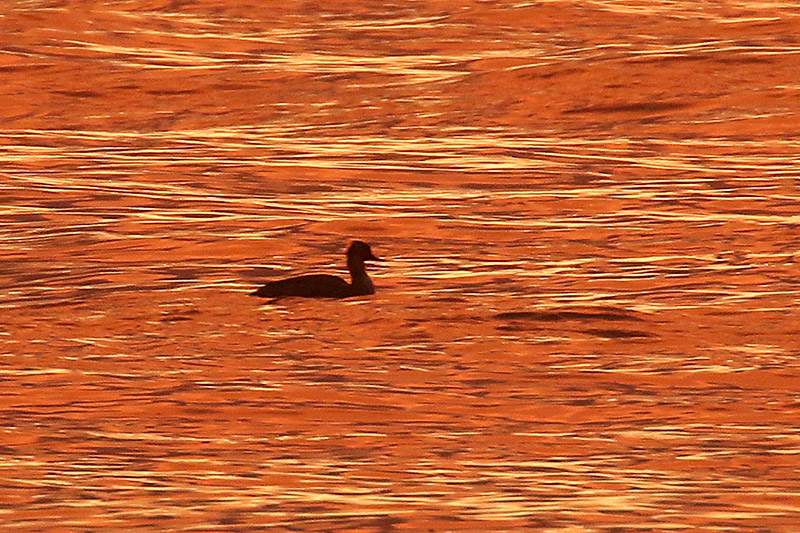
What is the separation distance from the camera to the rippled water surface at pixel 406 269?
11992 mm

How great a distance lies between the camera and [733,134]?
26359 mm

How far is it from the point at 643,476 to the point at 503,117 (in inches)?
620

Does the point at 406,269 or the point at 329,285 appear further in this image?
the point at 406,269

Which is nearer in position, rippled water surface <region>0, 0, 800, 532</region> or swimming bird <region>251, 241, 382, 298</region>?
rippled water surface <region>0, 0, 800, 532</region>

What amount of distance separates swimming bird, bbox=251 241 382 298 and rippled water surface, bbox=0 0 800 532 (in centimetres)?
9

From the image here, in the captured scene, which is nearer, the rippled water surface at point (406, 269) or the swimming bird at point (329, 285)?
the rippled water surface at point (406, 269)

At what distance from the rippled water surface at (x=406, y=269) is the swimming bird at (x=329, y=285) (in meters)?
0.09

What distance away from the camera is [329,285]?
17.2m

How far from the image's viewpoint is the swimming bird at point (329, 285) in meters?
17.0

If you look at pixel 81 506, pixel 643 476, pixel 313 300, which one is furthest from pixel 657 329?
pixel 81 506

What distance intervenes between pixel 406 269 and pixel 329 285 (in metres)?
2.00

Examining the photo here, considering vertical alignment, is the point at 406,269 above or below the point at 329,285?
below

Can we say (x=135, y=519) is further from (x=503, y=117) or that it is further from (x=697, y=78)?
(x=697, y=78)

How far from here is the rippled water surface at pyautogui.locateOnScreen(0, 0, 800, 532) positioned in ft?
39.3
